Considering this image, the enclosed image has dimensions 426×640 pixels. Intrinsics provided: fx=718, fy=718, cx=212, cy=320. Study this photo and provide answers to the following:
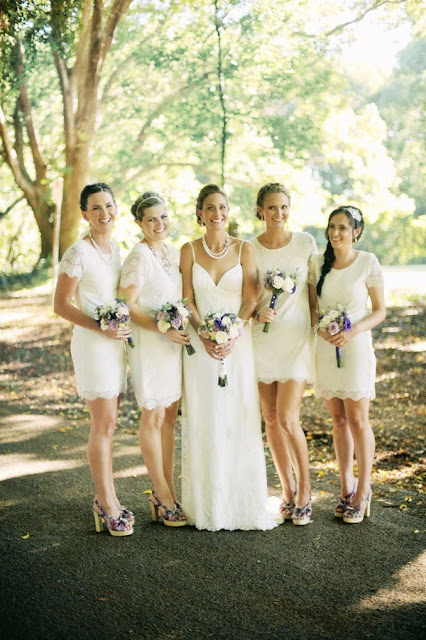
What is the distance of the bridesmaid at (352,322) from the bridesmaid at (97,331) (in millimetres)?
1281

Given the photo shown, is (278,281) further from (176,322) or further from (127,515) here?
(127,515)

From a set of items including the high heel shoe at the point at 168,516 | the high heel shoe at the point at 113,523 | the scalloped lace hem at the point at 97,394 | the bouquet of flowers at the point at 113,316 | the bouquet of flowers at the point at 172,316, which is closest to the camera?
the bouquet of flowers at the point at 113,316

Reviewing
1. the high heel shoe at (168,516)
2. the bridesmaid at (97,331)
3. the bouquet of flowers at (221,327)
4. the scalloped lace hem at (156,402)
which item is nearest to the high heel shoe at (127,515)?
the bridesmaid at (97,331)

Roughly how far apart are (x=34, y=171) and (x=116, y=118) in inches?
82.3

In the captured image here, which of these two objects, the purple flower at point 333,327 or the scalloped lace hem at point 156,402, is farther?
the scalloped lace hem at point 156,402

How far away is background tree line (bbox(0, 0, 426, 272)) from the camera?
39.2ft

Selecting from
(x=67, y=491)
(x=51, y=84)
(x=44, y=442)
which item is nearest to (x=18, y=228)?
(x=51, y=84)

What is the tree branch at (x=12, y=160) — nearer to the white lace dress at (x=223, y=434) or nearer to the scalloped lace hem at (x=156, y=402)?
the white lace dress at (x=223, y=434)

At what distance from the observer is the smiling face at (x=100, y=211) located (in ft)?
13.9

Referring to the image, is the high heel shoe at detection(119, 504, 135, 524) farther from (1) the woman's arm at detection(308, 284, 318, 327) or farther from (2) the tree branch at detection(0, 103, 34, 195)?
(2) the tree branch at detection(0, 103, 34, 195)

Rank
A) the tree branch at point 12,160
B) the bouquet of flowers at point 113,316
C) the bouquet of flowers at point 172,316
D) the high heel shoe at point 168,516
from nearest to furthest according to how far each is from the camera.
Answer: the bouquet of flowers at point 113,316, the bouquet of flowers at point 172,316, the high heel shoe at point 168,516, the tree branch at point 12,160

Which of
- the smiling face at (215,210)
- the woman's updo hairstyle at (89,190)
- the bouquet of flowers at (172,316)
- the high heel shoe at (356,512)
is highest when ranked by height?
the woman's updo hairstyle at (89,190)

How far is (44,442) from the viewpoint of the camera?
6691 millimetres

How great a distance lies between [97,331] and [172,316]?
0.46m
